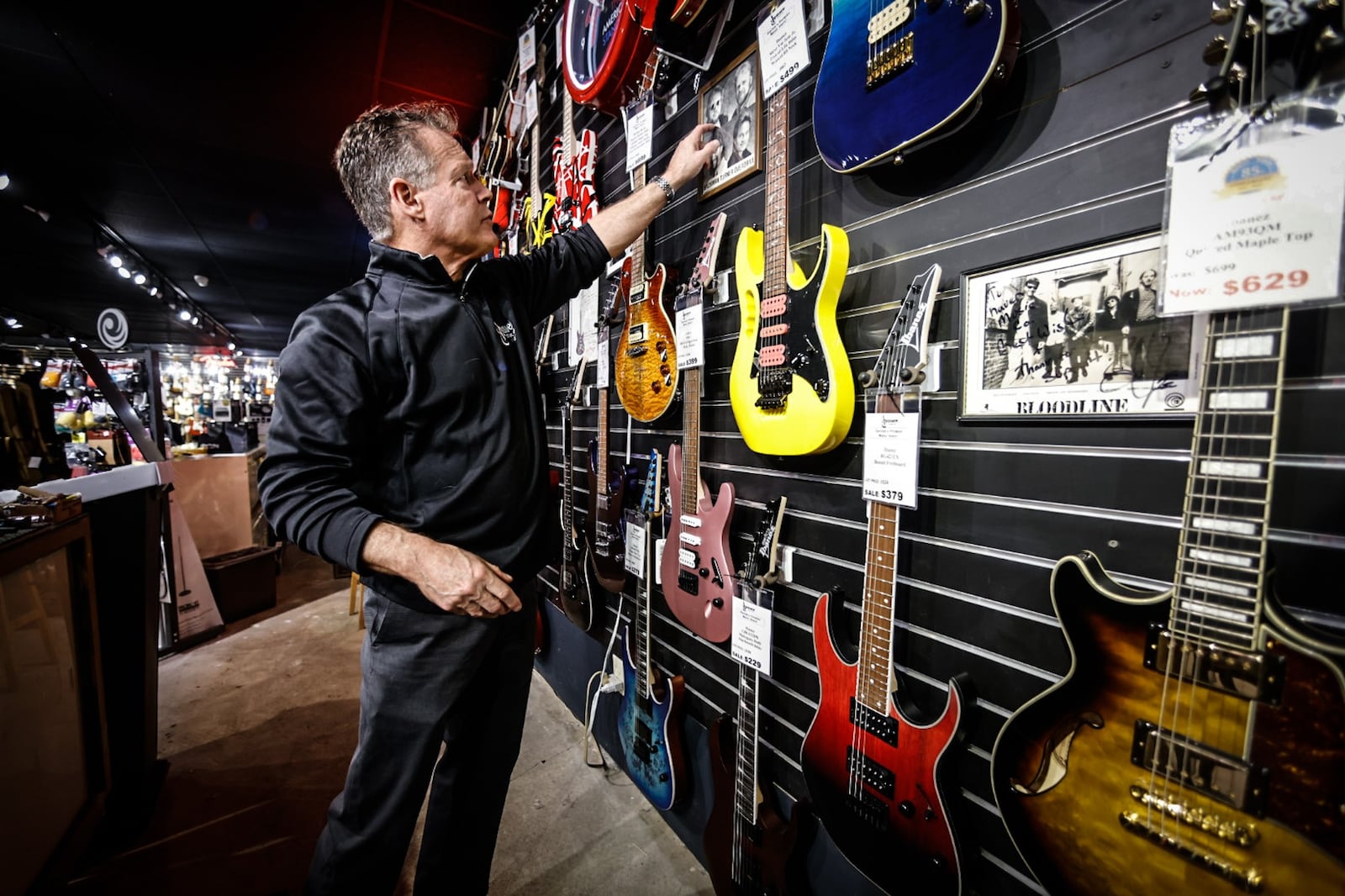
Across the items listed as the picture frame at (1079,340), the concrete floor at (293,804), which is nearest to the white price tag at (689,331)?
the picture frame at (1079,340)

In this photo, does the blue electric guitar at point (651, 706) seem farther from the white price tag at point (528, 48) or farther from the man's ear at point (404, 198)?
the white price tag at point (528, 48)

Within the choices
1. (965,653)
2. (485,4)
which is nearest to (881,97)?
(965,653)

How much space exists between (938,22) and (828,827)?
1584 mm

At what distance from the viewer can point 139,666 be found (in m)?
2.05

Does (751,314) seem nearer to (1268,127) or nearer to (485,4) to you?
(1268,127)

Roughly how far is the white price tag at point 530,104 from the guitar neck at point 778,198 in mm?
2054

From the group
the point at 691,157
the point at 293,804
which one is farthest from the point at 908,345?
the point at 293,804

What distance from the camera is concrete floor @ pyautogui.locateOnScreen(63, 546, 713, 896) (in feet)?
5.51

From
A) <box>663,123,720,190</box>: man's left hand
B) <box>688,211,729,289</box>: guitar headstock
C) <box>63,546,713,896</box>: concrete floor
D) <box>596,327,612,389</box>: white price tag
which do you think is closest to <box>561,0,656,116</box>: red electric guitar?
<box>663,123,720,190</box>: man's left hand

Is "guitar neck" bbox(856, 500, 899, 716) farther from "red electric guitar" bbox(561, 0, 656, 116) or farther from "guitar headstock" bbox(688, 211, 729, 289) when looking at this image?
"red electric guitar" bbox(561, 0, 656, 116)

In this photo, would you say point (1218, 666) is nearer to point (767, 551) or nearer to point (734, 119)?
point (767, 551)

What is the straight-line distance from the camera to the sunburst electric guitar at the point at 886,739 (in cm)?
88

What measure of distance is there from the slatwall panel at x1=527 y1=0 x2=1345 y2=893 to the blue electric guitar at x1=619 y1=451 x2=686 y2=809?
1.26 ft

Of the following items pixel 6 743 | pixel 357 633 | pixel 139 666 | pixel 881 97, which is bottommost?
pixel 357 633
